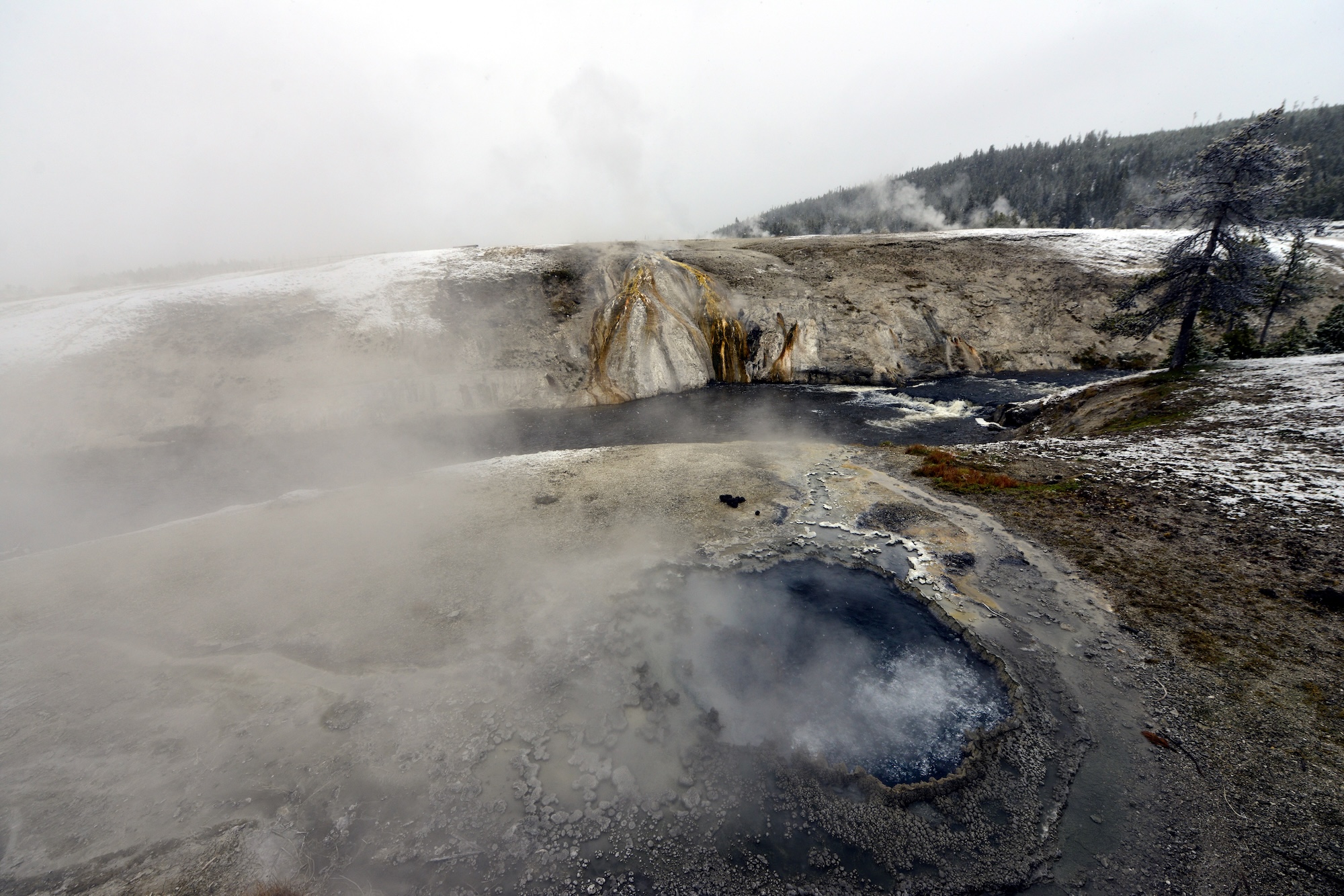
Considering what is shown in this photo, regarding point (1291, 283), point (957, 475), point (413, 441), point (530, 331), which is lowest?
point (413, 441)

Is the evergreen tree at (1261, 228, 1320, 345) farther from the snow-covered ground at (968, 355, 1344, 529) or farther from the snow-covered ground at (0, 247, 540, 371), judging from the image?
the snow-covered ground at (0, 247, 540, 371)

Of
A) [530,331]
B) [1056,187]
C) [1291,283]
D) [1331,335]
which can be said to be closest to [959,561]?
[1331,335]

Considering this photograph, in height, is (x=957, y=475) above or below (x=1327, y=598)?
below

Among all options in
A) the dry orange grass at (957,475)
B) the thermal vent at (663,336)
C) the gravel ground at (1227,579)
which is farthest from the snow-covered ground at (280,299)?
the gravel ground at (1227,579)

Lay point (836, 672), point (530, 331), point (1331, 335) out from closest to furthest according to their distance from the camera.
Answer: point (836, 672) < point (1331, 335) < point (530, 331)

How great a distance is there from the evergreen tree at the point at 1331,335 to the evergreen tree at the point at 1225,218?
13.8 ft

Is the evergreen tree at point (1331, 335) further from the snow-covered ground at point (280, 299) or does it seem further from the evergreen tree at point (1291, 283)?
the snow-covered ground at point (280, 299)

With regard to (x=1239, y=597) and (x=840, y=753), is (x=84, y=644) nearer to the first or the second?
(x=840, y=753)

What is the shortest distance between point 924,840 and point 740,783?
99.8 inches

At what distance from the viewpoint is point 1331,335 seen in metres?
20.8

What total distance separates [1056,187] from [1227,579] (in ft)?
376

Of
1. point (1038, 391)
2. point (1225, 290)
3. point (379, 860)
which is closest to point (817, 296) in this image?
point (1038, 391)

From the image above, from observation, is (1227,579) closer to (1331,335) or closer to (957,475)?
(957,475)

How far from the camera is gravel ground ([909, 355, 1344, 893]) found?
5.99 metres
